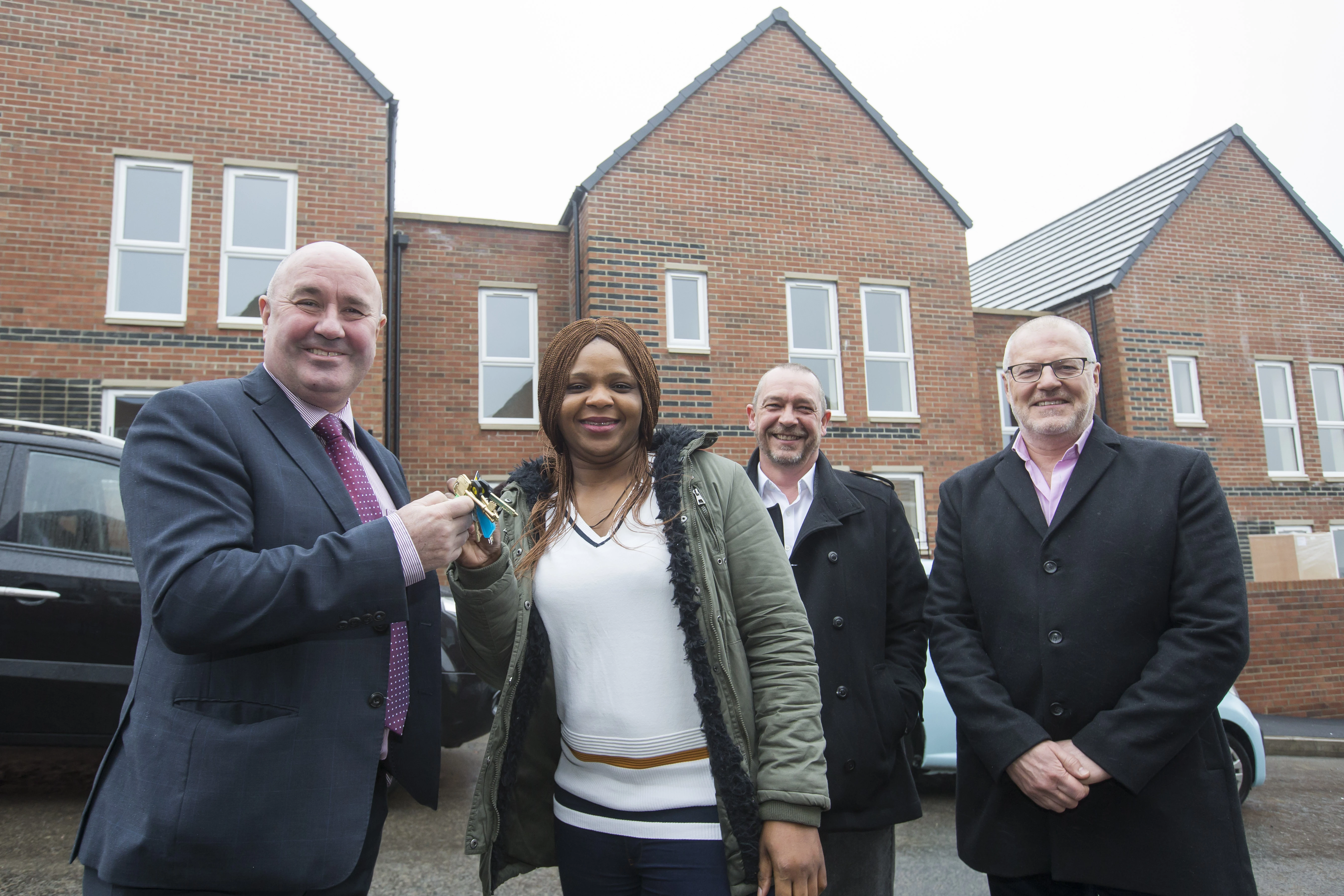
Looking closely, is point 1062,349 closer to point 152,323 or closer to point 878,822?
point 878,822

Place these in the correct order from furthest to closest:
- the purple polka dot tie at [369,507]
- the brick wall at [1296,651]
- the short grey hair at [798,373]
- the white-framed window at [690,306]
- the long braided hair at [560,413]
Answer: the white-framed window at [690,306] → the brick wall at [1296,651] → the short grey hair at [798,373] → the long braided hair at [560,413] → the purple polka dot tie at [369,507]

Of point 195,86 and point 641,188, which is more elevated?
point 195,86

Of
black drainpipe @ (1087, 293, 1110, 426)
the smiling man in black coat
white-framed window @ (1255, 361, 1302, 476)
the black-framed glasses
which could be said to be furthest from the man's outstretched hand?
white-framed window @ (1255, 361, 1302, 476)

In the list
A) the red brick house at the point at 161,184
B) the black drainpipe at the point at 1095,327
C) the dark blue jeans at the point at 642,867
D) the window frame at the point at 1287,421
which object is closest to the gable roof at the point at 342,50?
the red brick house at the point at 161,184

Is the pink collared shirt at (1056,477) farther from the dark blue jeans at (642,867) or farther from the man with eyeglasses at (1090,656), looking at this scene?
the dark blue jeans at (642,867)

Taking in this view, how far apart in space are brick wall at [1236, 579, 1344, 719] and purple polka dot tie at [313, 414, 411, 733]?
9571 millimetres

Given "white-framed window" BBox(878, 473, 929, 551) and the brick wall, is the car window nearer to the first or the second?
"white-framed window" BBox(878, 473, 929, 551)

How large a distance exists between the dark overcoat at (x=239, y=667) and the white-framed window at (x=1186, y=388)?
1523 cm

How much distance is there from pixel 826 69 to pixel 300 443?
12.8m

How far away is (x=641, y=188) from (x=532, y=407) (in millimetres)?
3400

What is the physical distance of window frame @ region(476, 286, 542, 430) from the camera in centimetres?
1150

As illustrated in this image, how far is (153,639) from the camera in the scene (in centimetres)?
168

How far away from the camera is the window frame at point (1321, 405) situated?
14.7 meters

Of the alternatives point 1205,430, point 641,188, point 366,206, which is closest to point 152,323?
point 366,206
